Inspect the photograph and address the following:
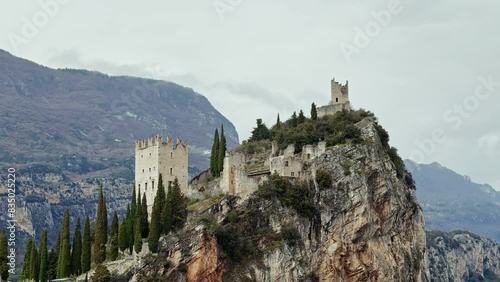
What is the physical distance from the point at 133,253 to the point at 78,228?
7138mm

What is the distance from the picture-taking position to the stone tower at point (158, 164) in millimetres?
88438

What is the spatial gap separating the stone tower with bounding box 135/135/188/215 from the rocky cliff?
19.4ft

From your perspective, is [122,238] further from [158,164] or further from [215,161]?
[215,161]

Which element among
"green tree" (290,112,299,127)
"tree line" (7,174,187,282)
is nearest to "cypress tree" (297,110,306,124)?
"green tree" (290,112,299,127)

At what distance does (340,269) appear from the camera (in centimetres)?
8831

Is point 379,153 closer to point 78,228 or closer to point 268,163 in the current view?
point 268,163

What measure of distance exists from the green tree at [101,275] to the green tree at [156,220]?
4111 mm

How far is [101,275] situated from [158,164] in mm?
15492

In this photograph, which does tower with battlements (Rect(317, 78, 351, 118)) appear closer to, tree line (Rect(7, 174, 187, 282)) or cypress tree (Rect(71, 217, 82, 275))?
tree line (Rect(7, 174, 187, 282))

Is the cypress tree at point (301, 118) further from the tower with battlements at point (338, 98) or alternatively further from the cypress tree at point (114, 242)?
the cypress tree at point (114, 242)

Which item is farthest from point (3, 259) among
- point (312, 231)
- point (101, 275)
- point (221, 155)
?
point (312, 231)

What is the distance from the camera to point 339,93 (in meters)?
106

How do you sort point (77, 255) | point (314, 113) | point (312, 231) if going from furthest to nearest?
point (314, 113) → point (312, 231) → point (77, 255)

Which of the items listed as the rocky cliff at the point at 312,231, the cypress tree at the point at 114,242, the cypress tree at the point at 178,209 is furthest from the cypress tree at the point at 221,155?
the cypress tree at the point at 114,242
